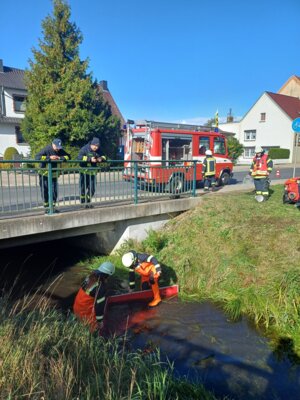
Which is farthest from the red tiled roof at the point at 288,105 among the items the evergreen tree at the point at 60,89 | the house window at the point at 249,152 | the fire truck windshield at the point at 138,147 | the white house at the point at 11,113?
the fire truck windshield at the point at 138,147

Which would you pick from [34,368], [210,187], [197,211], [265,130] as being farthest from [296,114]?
[34,368]

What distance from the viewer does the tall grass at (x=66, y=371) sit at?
2.49 m

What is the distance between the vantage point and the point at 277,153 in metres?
33.5

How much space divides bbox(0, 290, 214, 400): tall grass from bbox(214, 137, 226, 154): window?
9.94m

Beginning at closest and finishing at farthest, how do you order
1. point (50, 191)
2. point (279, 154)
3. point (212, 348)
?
1. point (212, 348)
2. point (50, 191)
3. point (279, 154)

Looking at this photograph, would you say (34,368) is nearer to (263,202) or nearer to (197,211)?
(197,211)

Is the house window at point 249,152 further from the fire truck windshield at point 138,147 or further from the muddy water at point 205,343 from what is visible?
the muddy water at point 205,343

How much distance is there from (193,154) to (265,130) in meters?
30.2

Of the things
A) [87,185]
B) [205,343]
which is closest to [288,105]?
[87,185]

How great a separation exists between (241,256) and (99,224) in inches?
137

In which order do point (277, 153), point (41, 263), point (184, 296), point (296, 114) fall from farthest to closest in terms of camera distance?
1. point (296, 114)
2. point (277, 153)
3. point (41, 263)
4. point (184, 296)

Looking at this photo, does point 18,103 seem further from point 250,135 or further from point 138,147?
point 250,135

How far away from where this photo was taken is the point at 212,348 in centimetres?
477

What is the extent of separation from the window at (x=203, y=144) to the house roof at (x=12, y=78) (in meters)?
20.9
